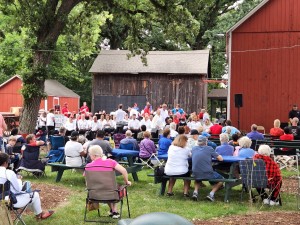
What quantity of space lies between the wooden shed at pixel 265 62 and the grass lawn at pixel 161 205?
13.1 metres

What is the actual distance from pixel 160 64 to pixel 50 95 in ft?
32.4

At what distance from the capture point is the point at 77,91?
169 feet

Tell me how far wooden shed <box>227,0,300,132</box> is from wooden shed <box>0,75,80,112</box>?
2121 cm

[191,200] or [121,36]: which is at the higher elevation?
[121,36]

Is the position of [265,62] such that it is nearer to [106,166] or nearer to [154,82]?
[154,82]

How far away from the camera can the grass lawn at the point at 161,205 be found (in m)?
8.57

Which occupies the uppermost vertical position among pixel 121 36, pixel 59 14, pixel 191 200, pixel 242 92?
pixel 121 36

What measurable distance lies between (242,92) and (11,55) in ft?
77.0

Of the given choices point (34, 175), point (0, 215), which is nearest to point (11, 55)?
point (34, 175)

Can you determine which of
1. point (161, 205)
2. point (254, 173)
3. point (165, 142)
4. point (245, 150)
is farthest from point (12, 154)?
point (254, 173)

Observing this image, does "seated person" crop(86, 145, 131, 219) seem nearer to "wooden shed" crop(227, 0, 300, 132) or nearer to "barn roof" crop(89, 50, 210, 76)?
"wooden shed" crop(227, 0, 300, 132)

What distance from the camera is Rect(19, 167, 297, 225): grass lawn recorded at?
8570 millimetres

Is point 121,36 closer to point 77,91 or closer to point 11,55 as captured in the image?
point 77,91

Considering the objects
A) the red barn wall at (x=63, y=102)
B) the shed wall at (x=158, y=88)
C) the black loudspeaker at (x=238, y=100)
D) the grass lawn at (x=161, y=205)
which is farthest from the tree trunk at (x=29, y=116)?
the red barn wall at (x=63, y=102)
